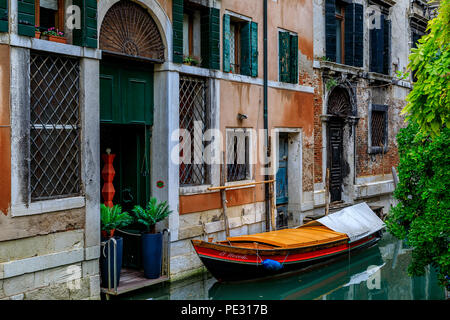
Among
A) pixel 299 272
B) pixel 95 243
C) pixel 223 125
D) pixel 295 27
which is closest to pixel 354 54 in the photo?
pixel 295 27

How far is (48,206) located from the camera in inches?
269

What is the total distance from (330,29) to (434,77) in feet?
27.7

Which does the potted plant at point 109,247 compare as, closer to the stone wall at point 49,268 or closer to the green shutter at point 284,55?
the stone wall at point 49,268

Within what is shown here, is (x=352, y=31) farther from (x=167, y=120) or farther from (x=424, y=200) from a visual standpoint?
(x=424, y=200)

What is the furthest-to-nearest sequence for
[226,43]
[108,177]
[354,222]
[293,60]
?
[293,60], [354,222], [226,43], [108,177]

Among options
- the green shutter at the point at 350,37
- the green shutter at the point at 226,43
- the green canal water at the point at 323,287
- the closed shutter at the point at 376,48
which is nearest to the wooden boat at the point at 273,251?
the green canal water at the point at 323,287

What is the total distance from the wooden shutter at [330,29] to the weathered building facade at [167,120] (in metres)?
0.05

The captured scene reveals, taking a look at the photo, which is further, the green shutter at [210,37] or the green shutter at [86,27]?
the green shutter at [210,37]

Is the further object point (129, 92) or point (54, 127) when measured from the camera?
point (129, 92)

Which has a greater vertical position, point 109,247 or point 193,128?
point 193,128

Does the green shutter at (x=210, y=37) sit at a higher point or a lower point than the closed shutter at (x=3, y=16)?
higher

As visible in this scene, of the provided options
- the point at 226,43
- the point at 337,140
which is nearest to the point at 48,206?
the point at 226,43

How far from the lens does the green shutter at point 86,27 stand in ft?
24.0

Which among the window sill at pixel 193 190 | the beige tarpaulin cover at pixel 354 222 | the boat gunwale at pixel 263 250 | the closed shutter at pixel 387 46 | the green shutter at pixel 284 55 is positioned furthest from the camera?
the closed shutter at pixel 387 46
